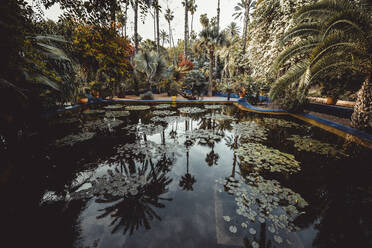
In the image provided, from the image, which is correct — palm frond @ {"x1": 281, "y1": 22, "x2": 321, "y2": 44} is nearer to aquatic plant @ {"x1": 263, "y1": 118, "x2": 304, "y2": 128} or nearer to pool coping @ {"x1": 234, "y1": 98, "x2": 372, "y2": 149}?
aquatic plant @ {"x1": 263, "y1": 118, "x2": 304, "y2": 128}

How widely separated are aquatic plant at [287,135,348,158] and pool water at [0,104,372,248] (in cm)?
4

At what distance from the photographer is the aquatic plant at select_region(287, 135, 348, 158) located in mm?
4738

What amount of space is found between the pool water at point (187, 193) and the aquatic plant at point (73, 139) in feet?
0.28

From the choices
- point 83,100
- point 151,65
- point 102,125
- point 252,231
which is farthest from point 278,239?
point 151,65

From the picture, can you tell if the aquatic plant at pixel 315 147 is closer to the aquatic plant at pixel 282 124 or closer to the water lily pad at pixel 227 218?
the aquatic plant at pixel 282 124

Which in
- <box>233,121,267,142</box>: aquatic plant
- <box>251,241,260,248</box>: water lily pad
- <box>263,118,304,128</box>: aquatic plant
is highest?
<box>263,118,304,128</box>: aquatic plant

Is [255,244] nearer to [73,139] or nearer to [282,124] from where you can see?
[73,139]

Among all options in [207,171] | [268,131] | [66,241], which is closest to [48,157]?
A: [66,241]

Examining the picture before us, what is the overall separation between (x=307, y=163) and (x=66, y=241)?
18.0 feet

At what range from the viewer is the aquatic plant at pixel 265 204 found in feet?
7.77

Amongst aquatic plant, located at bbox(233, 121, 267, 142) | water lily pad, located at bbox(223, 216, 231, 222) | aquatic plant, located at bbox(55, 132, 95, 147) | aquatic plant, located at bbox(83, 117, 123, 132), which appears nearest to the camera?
water lily pad, located at bbox(223, 216, 231, 222)

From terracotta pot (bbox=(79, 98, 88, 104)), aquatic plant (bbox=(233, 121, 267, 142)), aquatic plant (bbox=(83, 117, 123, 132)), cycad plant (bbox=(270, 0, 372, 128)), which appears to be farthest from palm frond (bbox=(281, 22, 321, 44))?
terracotta pot (bbox=(79, 98, 88, 104))

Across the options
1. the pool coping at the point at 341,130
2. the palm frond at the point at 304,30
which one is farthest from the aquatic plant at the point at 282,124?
the palm frond at the point at 304,30

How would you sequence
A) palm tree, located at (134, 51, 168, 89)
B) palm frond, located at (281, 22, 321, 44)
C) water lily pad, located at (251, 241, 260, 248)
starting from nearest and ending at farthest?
water lily pad, located at (251, 241, 260, 248), palm frond, located at (281, 22, 321, 44), palm tree, located at (134, 51, 168, 89)
